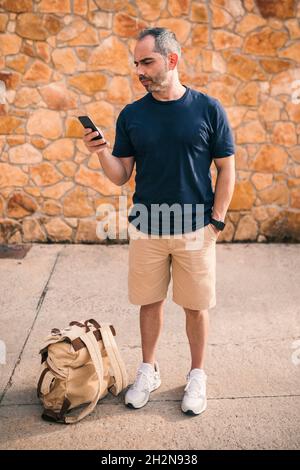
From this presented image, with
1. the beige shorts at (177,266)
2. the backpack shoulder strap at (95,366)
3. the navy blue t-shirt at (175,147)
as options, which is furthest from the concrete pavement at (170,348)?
the navy blue t-shirt at (175,147)

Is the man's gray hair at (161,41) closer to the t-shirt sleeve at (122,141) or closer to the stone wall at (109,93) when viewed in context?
the t-shirt sleeve at (122,141)

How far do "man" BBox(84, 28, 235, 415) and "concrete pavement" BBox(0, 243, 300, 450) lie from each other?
0.16 metres

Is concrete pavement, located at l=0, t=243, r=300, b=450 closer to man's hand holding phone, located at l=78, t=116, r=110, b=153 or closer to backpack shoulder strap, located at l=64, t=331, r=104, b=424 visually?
backpack shoulder strap, located at l=64, t=331, r=104, b=424

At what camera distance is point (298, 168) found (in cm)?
492

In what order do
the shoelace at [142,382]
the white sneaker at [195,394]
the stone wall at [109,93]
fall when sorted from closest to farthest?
the white sneaker at [195,394], the shoelace at [142,382], the stone wall at [109,93]

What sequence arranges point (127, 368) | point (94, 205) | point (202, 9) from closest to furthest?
1. point (127, 368)
2. point (202, 9)
3. point (94, 205)

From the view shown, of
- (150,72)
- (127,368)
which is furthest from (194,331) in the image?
(150,72)

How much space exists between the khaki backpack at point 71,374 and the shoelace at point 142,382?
0.56 feet

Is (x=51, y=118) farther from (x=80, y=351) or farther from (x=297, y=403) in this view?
(x=297, y=403)

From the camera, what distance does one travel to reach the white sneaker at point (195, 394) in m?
2.61

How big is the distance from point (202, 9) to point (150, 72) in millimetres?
2558

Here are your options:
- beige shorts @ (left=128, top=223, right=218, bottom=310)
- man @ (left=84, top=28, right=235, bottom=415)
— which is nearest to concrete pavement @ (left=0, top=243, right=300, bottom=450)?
man @ (left=84, top=28, right=235, bottom=415)

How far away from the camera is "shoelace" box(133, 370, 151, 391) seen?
2717 millimetres
